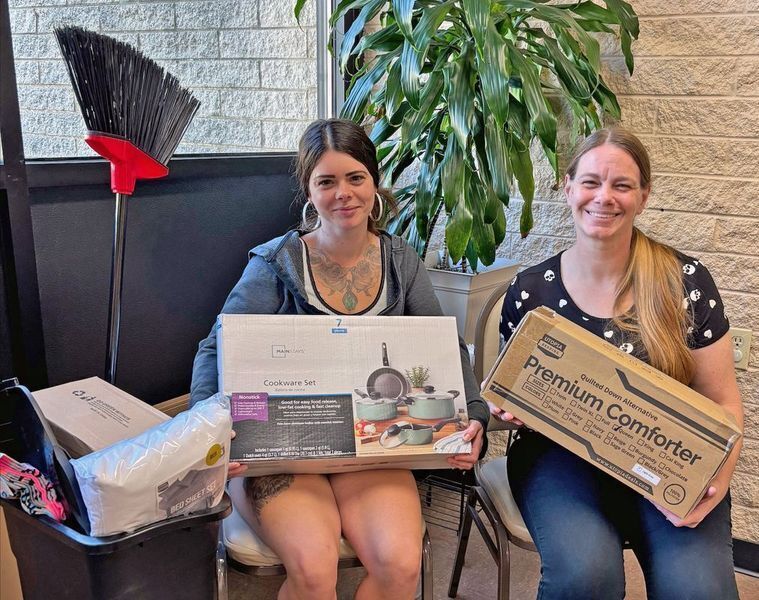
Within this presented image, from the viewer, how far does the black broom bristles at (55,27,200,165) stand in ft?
4.58

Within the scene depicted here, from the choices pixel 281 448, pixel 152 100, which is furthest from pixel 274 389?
pixel 152 100

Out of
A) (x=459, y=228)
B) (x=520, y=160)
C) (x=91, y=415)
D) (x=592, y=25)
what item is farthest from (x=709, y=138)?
(x=91, y=415)

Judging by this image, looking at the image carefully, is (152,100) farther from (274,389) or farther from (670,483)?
(670,483)

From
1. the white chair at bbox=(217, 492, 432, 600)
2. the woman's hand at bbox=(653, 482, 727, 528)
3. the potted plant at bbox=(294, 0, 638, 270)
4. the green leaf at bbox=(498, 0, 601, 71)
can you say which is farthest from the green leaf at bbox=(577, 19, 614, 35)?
the white chair at bbox=(217, 492, 432, 600)

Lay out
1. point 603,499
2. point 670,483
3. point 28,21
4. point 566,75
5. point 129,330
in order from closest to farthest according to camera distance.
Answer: point 670,483, point 603,499, point 28,21, point 566,75, point 129,330

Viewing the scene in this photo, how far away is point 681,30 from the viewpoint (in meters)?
1.89

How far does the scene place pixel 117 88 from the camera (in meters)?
1.41

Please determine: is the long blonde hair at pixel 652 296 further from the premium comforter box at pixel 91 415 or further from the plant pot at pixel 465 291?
the premium comforter box at pixel 91 415

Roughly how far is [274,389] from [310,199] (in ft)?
1.64

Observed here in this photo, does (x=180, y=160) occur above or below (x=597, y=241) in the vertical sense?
above

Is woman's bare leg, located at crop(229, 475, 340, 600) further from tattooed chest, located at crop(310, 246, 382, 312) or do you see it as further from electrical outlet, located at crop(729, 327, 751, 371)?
electrical outlet, located at crop(729, 327, 751, 371)

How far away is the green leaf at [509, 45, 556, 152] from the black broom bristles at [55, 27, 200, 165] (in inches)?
31.4

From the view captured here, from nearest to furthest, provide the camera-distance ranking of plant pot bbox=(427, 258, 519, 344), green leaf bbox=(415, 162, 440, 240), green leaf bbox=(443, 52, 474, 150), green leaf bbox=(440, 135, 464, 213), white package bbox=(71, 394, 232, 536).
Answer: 1. white package bbox=(71, 394, 232, 536)
2. green leaf bbox=(443, 52, 474, 150)
3. green leaf bbox=(440, 135, 464, 213)
4. green leaf bbox=(415, 162, 440, 240)
5. plant pot bbox=(427, 258, 519, 344)

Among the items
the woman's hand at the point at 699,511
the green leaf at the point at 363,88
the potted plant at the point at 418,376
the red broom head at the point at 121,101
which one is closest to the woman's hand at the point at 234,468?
the potted plant at the point at 418,376
